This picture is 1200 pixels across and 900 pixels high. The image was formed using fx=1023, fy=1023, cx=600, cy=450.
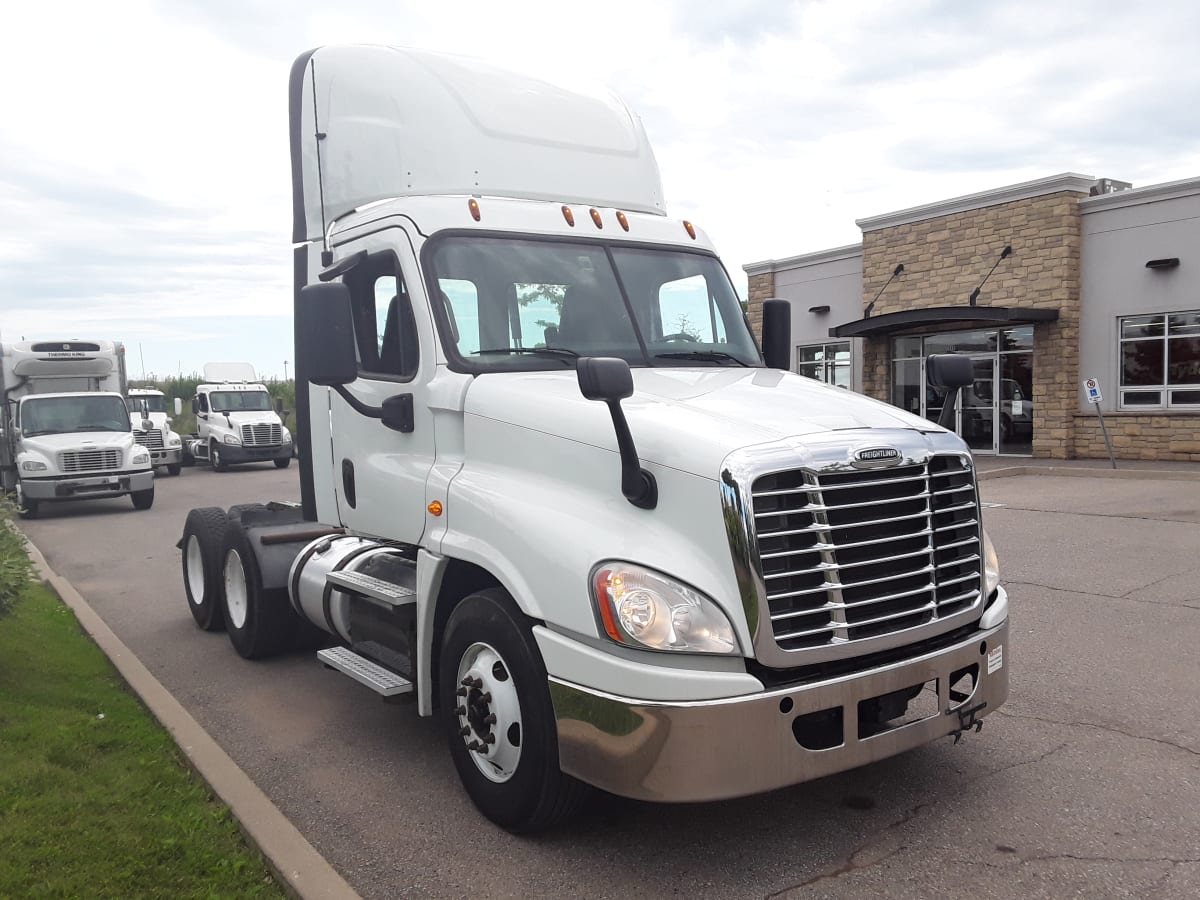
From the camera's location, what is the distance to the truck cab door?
15.6ft

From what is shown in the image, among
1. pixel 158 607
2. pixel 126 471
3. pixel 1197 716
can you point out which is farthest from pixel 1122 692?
pixel 126 471

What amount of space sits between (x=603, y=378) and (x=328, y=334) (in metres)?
1.59

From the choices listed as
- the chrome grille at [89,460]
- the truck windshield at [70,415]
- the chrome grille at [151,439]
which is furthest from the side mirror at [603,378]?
the chrome grille at [151,439]

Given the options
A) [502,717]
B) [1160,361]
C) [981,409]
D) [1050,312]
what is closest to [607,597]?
[502,717]

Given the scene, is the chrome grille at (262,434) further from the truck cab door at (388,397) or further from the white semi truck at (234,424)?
the truck cab door at (388,397)

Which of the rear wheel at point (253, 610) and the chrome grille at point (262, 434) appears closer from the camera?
the rear wheel at point (253, 610)

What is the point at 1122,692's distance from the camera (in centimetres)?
578

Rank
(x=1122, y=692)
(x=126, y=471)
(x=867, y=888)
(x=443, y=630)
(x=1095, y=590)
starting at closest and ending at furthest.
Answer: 1. (x=867, y=888)
2. (x=443, y=630)
3. (x=1122, y=692)
4. (x=1095, y=590)
5. (x=126, y=471)

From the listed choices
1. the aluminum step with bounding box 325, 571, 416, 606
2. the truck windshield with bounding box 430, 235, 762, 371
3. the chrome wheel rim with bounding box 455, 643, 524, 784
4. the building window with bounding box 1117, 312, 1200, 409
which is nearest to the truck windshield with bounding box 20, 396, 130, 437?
the aluminum step with bounding box 325, 571, 416, 606

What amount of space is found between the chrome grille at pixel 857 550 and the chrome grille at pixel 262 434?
24.6m

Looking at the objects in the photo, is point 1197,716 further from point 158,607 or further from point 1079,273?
point 1079,273

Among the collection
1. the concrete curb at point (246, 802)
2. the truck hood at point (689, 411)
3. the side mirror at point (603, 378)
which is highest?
the side mirror at point (603, 378)

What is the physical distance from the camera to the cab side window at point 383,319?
15.9ft

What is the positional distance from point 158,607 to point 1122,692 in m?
7.46
